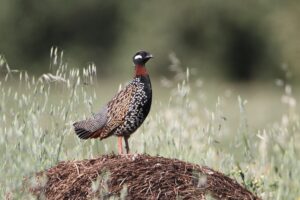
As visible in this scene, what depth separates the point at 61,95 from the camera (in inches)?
351

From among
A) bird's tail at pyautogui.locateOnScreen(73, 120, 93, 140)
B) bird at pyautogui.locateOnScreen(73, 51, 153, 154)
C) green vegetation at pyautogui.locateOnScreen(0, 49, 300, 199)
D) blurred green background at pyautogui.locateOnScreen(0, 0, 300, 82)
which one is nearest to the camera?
green vegetation at pyautogui.locateOnScreen(0, 49, 300, 199)

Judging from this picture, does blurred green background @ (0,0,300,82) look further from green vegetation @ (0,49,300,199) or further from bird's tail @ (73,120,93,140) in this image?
bird's tail @ (73,120,93,140)

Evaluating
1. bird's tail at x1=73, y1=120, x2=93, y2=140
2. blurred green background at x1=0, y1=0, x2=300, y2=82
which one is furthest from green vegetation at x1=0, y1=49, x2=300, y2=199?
blurred green background at x1=0, y1=0, x2=300, y2=82

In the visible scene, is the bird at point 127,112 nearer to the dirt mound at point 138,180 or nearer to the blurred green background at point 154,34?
the dirt mound at point 138,180

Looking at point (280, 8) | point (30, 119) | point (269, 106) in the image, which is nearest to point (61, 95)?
point (30, 119)

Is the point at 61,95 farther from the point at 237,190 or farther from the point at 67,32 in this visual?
the point at 67,32

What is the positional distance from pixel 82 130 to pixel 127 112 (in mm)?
416

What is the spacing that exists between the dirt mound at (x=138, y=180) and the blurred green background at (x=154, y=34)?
2529 centimetres

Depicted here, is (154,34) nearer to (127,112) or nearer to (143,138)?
(127,112)

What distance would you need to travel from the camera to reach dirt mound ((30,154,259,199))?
7452mm

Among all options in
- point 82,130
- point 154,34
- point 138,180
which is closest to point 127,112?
point 82,130

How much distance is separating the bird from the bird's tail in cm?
1

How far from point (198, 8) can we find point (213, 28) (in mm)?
1120

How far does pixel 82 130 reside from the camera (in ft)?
30.8
